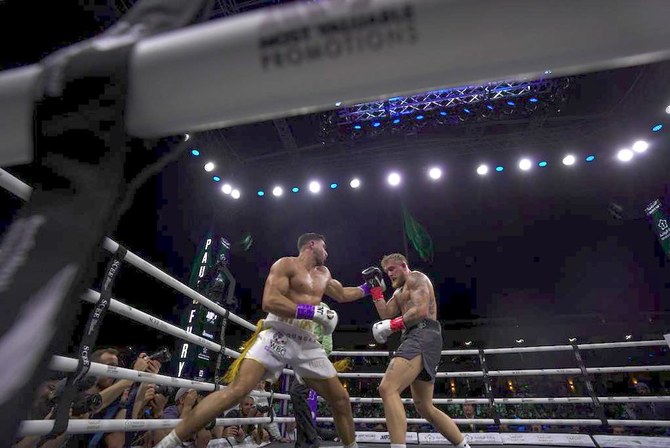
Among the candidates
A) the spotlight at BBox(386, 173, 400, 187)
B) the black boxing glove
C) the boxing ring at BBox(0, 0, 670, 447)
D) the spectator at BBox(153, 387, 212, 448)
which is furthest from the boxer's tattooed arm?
the spotlight at BBox(386, 173, 400, 187)

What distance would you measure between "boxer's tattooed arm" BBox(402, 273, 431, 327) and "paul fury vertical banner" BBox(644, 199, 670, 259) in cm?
680

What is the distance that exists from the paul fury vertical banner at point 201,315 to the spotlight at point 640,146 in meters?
8.87

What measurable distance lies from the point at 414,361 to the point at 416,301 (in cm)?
62

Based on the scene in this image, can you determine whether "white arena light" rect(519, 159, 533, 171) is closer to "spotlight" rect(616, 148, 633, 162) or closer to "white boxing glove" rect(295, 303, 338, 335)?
"spotlight" rect(616, 148, 633, 162)

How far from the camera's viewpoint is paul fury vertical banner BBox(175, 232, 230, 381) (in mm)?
7203

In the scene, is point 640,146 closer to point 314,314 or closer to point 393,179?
point 393,179

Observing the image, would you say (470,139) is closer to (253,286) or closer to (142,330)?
(253,286)

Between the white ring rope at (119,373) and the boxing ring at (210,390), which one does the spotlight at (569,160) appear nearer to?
the boxing ring at (210,390)

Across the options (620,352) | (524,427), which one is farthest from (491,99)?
(620,352)

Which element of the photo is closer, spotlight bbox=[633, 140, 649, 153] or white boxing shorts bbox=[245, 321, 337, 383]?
white boxing shorts bbox=[245, 321, 337, 383]

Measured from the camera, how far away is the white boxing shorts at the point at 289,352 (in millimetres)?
2809

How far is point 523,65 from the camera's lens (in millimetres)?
446

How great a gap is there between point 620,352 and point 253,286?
14.9 meters

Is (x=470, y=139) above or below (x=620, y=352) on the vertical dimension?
above
